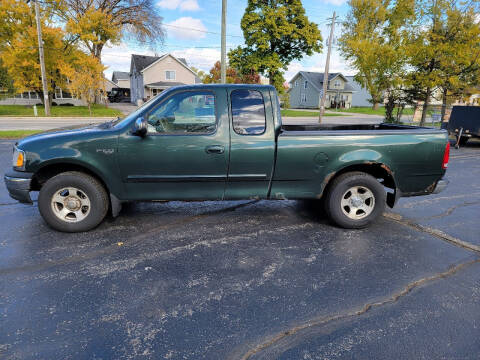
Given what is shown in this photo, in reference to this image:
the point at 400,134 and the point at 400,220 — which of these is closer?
the point at 400,134

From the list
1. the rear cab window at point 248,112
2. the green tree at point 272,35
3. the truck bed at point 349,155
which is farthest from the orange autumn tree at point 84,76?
the truck bed at point 349,155

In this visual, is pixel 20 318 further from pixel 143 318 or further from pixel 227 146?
pixel 227 146

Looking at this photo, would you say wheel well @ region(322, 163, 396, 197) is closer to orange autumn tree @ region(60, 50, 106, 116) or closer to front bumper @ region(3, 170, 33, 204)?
front bumper @ region(3, 170, 33, 204)

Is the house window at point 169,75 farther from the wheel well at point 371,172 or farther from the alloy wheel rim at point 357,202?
the alloy wheel rim at point 357,202

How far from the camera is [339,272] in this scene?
320 centimetres

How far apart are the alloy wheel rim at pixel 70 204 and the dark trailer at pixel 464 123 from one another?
45.2 ft

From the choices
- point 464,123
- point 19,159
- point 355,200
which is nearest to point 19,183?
point 19,159

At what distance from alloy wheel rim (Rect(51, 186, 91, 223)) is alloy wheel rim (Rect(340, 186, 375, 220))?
332 cm

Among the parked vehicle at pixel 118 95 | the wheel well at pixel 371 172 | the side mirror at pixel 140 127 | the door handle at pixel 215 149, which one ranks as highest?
the parked vehicle at pixel 118 95

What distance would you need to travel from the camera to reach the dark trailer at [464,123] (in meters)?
12.2

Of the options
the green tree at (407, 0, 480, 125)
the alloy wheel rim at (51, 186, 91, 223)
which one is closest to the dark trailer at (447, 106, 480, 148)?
the green tree at (407, 0, 480, 125)

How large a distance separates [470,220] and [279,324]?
3.94 metres

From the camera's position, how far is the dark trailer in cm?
1218

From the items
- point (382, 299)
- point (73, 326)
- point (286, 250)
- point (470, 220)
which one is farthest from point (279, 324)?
point (470, 220)
